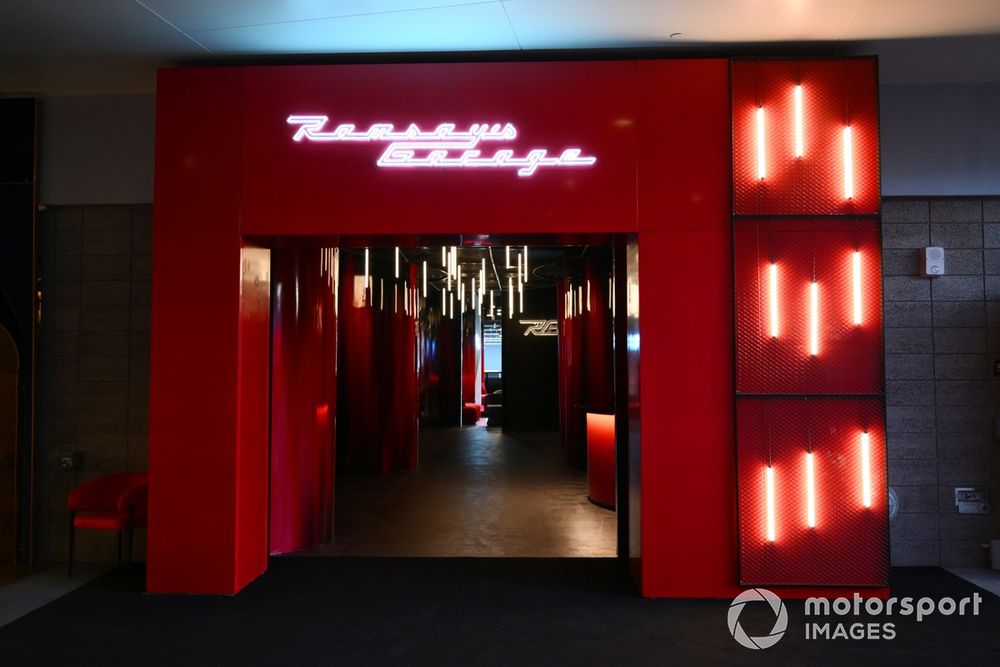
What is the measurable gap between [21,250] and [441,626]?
4.79 m

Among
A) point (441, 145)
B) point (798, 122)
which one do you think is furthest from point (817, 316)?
point (441, 145)

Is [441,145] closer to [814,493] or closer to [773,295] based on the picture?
[773,295]

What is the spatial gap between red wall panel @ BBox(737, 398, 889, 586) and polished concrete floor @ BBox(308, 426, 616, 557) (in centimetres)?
157

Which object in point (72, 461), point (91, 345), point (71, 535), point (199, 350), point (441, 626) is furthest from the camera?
point (91, 345)

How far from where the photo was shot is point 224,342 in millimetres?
4770

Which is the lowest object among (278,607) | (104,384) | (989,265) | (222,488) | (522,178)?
(278,607)

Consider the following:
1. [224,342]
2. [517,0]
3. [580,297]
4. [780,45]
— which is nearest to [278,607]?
[224,342]

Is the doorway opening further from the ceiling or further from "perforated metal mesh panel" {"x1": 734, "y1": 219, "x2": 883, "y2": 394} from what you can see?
the ceiling

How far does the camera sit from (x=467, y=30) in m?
4.67

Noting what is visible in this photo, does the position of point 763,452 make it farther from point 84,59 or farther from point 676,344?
point 84,59

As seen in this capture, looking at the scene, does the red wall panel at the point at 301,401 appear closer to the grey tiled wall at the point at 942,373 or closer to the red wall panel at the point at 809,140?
the red wall panel at the point at 809,140

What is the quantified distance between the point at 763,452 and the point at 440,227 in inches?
109

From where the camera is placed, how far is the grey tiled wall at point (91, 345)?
570 centimetres

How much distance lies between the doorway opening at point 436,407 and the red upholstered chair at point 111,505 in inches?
41.0
